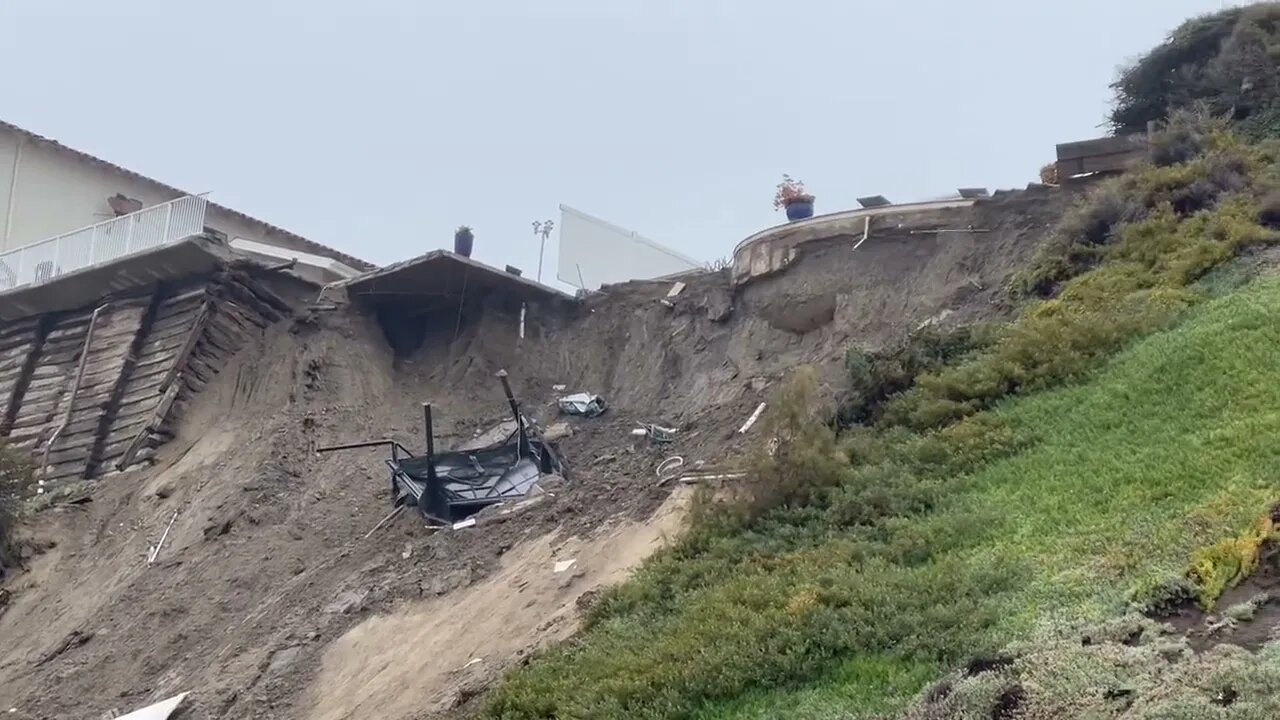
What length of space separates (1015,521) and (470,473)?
7.42 meters

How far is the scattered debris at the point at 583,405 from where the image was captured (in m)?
19.4

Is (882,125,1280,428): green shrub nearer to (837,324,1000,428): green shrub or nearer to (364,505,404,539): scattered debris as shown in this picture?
(837,324,1000,428): green shrub

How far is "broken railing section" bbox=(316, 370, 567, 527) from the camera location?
1605cm

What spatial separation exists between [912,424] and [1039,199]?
17.7ft

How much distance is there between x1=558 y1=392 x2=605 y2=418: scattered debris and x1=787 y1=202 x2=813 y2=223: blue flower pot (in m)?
3.41

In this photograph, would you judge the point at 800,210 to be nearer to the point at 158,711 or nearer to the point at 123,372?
the point at 123,372

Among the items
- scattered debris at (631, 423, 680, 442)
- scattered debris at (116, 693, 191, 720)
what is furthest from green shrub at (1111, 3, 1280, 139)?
scattered debris at (116, 693, 191, 720)

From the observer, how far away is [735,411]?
1684 cm

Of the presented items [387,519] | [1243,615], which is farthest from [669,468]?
[1243,615]

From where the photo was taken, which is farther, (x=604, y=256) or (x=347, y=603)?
(x=604, y=256)

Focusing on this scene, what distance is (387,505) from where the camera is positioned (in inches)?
679

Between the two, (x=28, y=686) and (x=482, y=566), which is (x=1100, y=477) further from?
(x=28, y=686)

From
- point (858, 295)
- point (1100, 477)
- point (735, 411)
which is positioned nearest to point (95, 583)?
point (735, 411)

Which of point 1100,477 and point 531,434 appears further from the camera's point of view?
point 531,434
